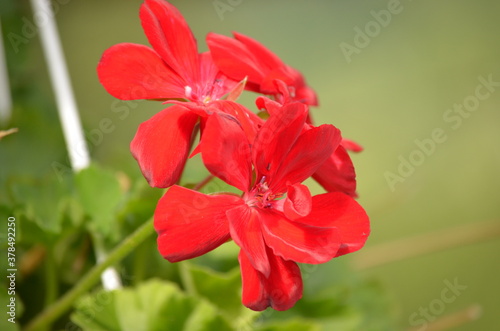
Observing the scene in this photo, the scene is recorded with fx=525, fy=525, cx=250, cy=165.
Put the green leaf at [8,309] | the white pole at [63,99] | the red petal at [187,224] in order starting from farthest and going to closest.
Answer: the white pole at [63,99] → the green leaf at [8,309] → the red petal at [187,224]

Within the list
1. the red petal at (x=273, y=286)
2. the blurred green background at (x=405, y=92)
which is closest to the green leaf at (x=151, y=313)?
the red petal at (x=273, y=286)

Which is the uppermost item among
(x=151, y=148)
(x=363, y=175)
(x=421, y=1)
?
(x=421, y=1)

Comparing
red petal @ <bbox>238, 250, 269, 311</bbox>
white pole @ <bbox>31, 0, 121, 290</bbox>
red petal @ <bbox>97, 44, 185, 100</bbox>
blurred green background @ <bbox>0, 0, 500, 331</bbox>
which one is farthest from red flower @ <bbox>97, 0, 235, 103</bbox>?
blurred green background @ <bbox>0, 0, 500, 331</bbox>

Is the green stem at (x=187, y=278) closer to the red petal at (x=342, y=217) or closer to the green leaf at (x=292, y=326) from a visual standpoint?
the green leaf at (x=292, y=326)

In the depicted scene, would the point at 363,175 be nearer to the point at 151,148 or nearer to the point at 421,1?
Answer: the point at 421,1

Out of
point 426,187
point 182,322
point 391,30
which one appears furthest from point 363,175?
point 182,322

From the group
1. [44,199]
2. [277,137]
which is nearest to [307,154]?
[277,137]

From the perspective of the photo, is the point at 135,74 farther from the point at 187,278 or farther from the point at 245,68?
the point at 187,278
